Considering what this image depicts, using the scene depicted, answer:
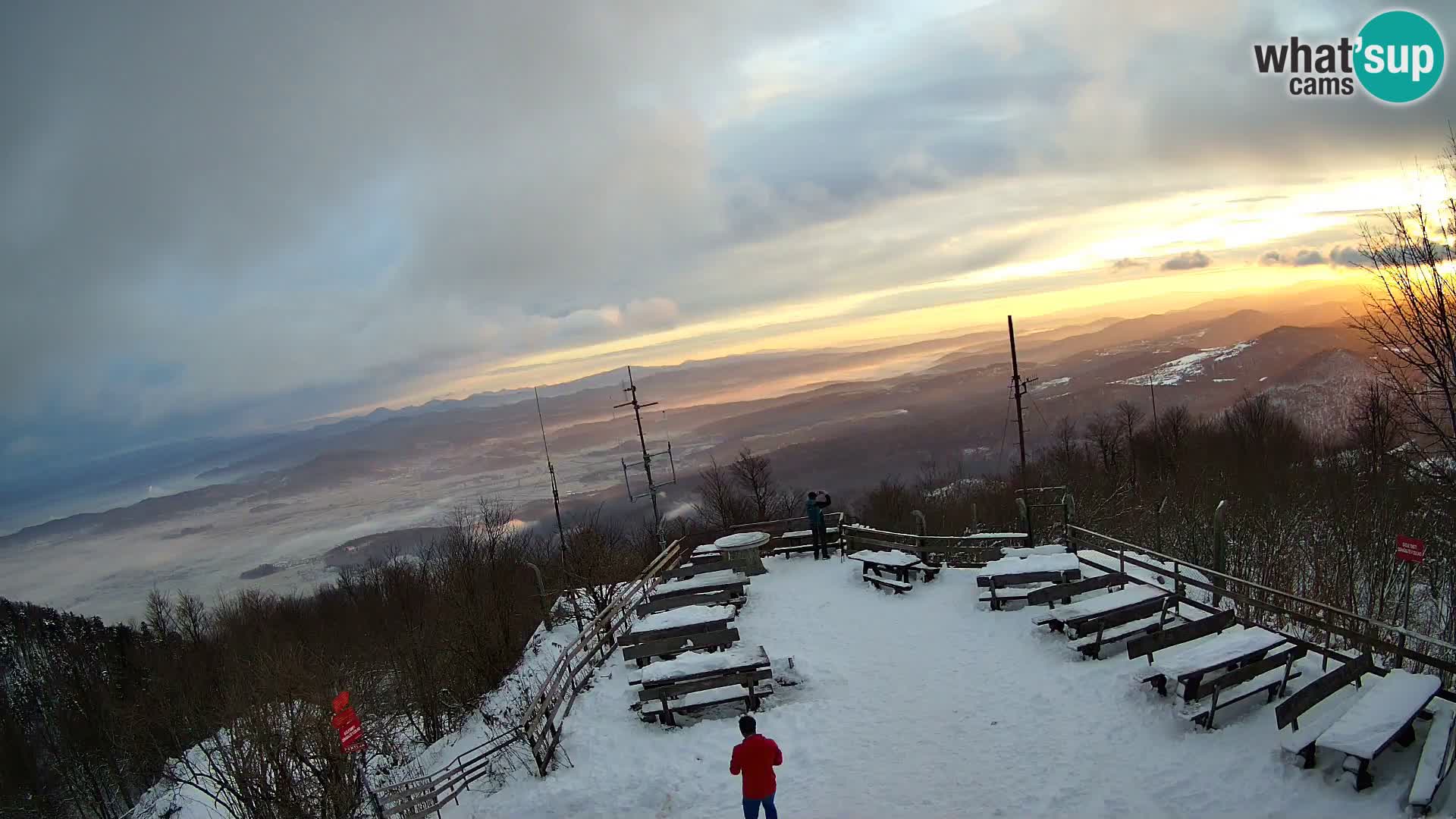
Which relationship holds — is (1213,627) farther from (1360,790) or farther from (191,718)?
(191,718)

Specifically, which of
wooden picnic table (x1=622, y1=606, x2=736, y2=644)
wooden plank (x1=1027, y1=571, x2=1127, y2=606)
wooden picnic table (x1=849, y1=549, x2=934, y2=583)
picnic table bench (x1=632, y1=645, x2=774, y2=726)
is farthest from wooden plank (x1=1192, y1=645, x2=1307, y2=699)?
wooden picnic table (x1=622, y1=606, x2=736, y2=644)

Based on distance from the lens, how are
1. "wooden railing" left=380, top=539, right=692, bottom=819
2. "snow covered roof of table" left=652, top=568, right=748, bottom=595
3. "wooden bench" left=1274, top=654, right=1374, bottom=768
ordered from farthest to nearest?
"snow covered roof of table" left=652, top=568, right=748, bottom=595 → "wooden railing" left=380, top=539, right=692, bottom=819 → "wooden bench" left=1274, top=654, right=1374, bottom=768

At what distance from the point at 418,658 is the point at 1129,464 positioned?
5601 centimetres

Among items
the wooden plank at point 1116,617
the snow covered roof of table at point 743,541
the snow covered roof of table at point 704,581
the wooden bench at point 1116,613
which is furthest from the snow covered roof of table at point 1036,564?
the snow covered roof of table at point 743,541

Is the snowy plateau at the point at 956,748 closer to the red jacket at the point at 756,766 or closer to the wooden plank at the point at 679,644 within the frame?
the wooden plank at the point at 679,644

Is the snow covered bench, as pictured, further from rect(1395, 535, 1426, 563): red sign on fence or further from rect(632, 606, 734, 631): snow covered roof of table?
rect(632, 606, 734, 631): snow covered roof of table

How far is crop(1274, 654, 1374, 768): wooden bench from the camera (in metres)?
8.09

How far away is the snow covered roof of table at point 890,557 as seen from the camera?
18.2 meters

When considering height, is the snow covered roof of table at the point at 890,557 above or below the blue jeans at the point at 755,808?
below

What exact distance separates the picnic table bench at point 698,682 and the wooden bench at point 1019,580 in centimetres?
592

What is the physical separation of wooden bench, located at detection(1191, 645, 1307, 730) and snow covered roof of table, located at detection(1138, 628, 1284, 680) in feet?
0.75

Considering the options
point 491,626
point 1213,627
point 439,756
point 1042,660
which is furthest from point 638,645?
point 491,626

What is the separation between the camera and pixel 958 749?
1049 centimetres

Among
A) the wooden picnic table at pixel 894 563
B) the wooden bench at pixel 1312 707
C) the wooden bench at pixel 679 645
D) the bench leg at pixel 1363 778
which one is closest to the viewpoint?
the bench leg at pixel 1363 778
